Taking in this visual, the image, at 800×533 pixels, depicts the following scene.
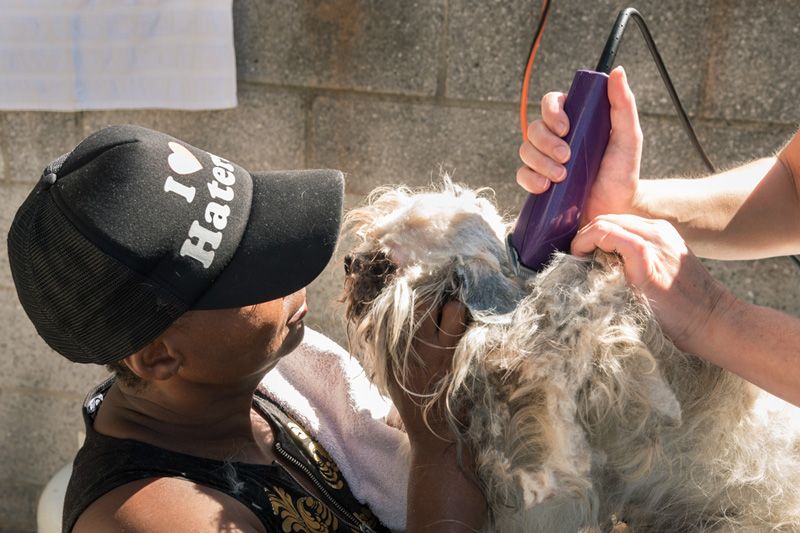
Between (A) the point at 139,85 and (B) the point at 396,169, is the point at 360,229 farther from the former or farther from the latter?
(A) the point at 139,85

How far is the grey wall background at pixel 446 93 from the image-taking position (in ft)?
8.25

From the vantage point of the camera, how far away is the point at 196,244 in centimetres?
123

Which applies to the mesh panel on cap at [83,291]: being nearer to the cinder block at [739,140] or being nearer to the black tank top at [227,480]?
the black tank top at [227,480]

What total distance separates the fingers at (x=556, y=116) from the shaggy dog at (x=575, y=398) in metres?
0.22

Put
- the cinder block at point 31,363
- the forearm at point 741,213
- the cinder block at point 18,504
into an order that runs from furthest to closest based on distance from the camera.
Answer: the cinder block at point 18,504
the cinder block at point 31,363
the forearm at point 741,213

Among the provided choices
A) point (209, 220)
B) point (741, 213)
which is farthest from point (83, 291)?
point (741, 213)

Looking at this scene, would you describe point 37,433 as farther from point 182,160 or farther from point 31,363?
point 182,160

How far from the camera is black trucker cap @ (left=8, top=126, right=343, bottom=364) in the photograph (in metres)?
1.17

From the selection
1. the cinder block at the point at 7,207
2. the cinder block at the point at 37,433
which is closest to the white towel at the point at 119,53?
the cinder block at the point at 7,207

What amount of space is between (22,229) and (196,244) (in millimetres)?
276

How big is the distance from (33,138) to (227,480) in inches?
86.6

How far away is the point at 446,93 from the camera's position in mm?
2684

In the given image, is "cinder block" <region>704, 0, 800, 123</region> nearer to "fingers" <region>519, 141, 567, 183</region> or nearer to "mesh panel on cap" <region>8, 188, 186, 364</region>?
"fingers" <region>519, 141, 567, 183</region>

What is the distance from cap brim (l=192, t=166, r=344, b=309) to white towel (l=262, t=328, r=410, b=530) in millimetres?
350
